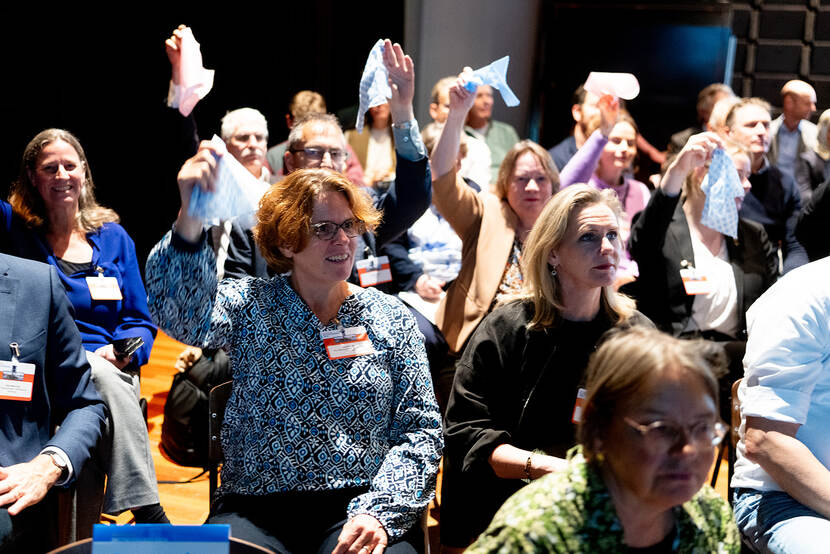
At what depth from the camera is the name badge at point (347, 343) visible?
6.76ft

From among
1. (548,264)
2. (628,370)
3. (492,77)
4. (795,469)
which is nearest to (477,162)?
(492,77)

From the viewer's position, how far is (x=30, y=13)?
4.96 m

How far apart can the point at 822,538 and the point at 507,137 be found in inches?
201

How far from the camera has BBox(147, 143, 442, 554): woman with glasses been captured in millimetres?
1948

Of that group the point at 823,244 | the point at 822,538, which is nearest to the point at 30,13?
the point at 823,244

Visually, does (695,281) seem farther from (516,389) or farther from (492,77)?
(516,389)

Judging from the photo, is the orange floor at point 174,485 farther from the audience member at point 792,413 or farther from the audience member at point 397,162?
the audience member at point 792,413

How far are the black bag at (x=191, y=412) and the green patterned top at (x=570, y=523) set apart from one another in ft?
7.40

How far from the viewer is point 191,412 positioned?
3443 mm

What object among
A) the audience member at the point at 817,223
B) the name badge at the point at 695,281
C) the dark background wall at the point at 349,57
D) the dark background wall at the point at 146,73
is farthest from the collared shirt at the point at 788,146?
the dark background wall at the point at 146,73

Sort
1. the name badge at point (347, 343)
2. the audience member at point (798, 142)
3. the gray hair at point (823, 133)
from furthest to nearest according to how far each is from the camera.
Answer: the audience member at point (798, 142), the gray hair at point (823, 133), the name badge at point (347, 343)

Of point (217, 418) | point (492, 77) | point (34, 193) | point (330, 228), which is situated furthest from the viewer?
point (34, 193)

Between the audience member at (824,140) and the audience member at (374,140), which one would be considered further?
the audience member at (374,140)

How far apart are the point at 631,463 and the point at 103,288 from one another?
2331mm
